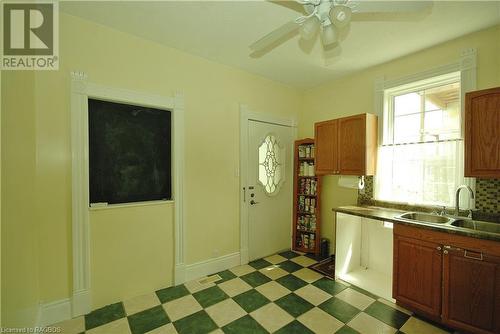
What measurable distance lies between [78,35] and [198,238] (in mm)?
2403

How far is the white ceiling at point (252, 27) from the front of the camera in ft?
6.03

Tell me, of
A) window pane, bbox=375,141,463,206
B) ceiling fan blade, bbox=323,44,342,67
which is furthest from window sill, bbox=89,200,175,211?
window pane, bbox=375,141,463,206

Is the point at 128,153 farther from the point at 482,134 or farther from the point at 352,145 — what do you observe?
the point at 482,134

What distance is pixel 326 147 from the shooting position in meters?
3.02

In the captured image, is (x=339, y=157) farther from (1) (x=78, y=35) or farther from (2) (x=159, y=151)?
(1) (x=78, y=35)

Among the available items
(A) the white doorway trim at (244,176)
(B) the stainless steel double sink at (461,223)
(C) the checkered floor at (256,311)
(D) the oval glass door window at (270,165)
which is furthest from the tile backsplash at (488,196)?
(A) the white doorway trim at (244,176)

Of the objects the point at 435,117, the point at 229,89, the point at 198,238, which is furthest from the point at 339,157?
the point at 198,238

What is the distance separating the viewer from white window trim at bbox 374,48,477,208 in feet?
7.08

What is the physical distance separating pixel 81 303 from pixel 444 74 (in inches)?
169

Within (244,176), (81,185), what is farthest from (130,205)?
(244,176)

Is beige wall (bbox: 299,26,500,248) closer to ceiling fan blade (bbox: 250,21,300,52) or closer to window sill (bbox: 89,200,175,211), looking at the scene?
ceiling fan blade (bbox: 250,21,300,52)

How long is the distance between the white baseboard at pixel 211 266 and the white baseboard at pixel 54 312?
1.10 metres

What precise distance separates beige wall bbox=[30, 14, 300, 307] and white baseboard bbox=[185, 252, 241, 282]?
0.09 meters

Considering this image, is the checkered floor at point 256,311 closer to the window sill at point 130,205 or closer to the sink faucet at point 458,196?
the window sill at point 130,205
